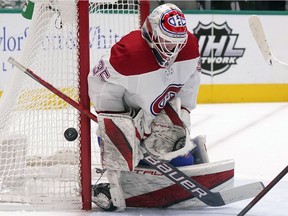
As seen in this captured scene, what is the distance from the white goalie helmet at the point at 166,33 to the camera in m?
2.29

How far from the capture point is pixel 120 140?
7.63 feet

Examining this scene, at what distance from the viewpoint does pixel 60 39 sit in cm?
262

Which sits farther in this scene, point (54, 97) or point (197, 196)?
point (54, 97)

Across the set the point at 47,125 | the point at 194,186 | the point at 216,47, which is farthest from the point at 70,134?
the point at 216,47

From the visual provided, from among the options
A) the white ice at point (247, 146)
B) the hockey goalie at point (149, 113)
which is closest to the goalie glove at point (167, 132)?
the hockey goalie at point (149, 113)

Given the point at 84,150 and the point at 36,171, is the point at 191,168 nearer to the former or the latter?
the point at 84,150

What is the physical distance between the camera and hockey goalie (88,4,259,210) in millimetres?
2316

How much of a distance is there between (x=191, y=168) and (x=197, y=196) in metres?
0.10

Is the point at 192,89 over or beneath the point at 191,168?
over

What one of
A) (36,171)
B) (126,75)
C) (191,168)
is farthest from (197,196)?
(36,171)

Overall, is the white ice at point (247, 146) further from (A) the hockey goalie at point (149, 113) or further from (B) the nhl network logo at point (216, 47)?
(B) the nhl network logo at point (216, 47)

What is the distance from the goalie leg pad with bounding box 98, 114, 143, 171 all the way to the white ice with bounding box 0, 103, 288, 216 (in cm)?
21

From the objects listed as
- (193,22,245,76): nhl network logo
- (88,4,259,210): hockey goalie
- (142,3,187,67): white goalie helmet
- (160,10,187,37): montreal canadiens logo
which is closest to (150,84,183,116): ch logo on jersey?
(88,4,259,210): hockey goalie

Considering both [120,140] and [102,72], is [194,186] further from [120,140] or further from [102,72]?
[102,72]
